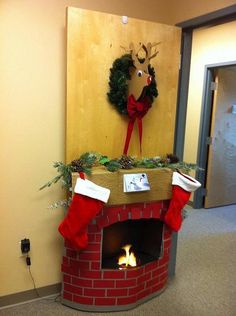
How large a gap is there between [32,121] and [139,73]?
76 cm

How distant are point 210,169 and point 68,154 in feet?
9.35

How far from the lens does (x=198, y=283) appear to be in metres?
2.49

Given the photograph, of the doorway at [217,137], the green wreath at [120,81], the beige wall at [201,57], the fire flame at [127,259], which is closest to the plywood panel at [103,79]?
the green wreath at [120,81]

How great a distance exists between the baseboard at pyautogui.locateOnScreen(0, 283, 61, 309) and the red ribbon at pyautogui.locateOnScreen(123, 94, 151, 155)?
3.77 ft

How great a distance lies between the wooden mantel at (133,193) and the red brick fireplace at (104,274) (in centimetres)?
5

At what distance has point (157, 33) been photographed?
206 cm

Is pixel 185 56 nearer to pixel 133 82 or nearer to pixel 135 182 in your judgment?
pixel 133 82

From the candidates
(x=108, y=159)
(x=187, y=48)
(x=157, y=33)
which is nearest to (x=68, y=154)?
(x=108, y=159)

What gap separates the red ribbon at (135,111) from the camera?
6.50ft

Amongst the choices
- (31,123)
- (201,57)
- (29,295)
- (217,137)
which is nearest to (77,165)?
(31,123)

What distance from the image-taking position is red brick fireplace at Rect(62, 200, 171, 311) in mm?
1962

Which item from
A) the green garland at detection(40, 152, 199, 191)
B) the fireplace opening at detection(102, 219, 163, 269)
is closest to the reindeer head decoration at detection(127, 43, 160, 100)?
the green garland at detection(40, 152, 199, 191)

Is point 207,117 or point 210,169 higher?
point 207,117

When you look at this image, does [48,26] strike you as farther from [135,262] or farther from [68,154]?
[135,262]
